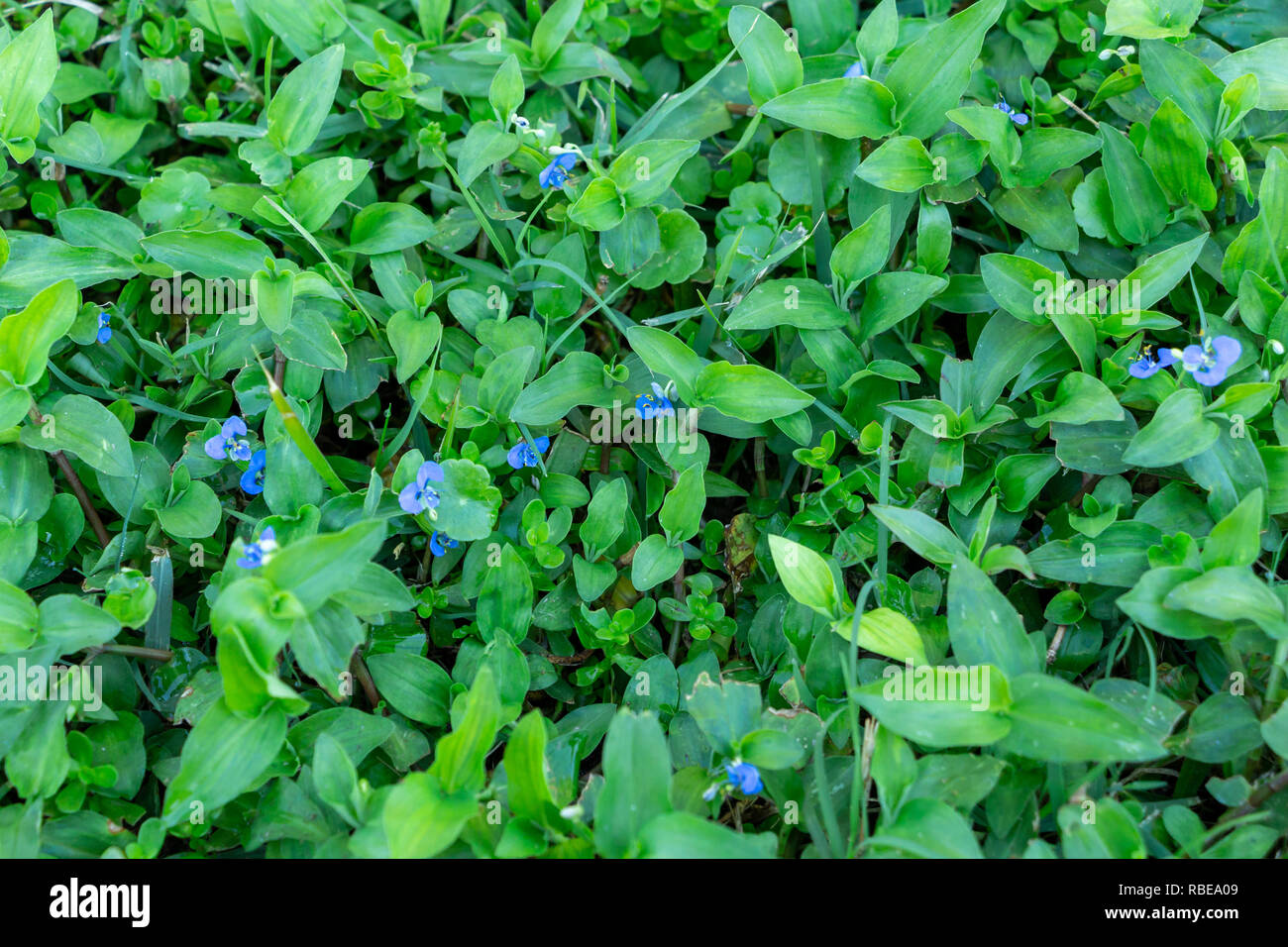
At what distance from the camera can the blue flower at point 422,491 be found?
82.0 inches

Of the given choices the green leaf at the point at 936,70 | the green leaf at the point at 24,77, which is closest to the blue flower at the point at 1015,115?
the green leaf at the point at 936,70

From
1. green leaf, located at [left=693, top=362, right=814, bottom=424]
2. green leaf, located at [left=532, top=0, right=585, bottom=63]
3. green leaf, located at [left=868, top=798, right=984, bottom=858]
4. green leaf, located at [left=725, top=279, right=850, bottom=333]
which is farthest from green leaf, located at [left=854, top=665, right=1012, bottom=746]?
green leaf, located at [left=532, top=0, right=585, bottom=63]

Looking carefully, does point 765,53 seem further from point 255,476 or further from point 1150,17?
point 255,476

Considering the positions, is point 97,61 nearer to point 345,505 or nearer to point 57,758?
point 345,505

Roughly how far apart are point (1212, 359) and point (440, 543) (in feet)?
5.74

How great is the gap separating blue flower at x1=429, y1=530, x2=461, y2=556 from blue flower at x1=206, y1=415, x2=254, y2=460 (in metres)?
0.48

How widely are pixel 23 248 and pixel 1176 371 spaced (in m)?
2.81

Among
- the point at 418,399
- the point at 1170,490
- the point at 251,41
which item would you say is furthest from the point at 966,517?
the point at 251,41

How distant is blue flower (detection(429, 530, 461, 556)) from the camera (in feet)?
7.41

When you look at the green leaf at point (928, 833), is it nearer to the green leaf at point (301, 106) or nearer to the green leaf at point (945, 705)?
the green leaf at point (945, 705)

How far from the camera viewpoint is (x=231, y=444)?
2.28 meters

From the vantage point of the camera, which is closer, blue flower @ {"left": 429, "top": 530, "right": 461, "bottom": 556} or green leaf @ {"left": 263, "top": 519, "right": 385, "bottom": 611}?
green leaf @ {"left": 263, "top": 519, "right": 385, "bottom": 611}

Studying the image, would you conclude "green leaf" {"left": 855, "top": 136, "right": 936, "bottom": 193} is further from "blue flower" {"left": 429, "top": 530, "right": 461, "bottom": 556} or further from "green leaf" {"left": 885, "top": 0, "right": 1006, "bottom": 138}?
"blue flower" {"left": 429, "top": 530, "right": 461, "bottom": 556}
